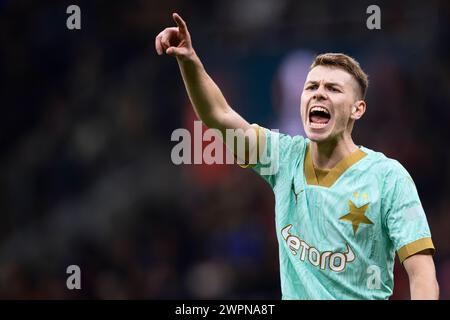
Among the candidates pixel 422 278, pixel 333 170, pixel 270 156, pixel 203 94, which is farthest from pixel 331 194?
pixel 203 94

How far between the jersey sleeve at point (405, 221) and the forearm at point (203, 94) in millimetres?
932

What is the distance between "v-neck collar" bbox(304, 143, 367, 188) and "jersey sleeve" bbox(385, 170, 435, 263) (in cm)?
29

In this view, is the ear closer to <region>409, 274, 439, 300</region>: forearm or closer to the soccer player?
the soccer player

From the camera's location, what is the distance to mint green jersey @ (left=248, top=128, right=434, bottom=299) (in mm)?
4094

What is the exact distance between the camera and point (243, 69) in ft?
30.3

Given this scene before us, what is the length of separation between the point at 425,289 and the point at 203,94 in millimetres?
1456

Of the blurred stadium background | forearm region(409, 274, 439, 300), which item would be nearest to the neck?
forearm region(409, 274, 439, 300)

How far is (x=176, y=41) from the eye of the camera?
4.16 m

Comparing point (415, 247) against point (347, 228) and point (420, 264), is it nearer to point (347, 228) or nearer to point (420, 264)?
point (420, 264)
